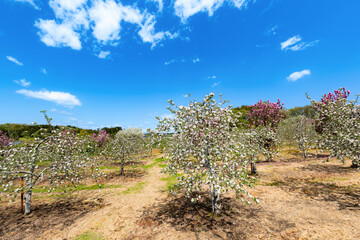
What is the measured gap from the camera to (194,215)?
8125 millimetres

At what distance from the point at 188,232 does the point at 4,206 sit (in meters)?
13.4

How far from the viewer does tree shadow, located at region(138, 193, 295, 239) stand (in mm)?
6672

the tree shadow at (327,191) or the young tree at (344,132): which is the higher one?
the young tree at (344,132)

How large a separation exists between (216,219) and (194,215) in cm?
121

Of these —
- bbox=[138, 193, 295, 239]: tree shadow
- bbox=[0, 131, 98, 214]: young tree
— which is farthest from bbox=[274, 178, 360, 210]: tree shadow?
bbox=[0, 131, 98, 214]: young tree

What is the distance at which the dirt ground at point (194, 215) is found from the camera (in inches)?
262

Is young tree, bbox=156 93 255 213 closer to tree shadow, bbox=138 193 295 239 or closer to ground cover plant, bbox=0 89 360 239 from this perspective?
ground cover plant, bbox=0 89 360 239

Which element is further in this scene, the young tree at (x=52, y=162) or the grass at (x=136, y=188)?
the grass at (x=136, y=188)

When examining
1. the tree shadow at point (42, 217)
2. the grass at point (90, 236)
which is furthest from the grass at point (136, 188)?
the grass at point (90, 236)

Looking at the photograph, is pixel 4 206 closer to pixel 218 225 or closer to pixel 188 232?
pixel 188 232

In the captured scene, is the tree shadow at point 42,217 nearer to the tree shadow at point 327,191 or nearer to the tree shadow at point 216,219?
the tree shadow at point 216,219

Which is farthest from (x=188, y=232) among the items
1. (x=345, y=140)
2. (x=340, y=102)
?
(x=340, y=102)

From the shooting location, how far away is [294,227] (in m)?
6.74

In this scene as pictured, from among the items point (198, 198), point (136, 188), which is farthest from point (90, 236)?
point (136, 188)
